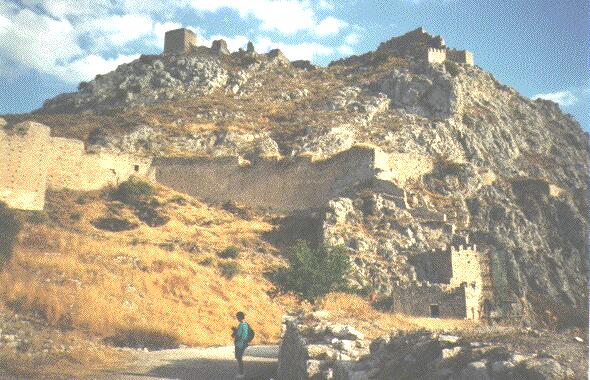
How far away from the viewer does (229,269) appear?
28156 mm

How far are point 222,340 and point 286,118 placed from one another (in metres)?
42.6

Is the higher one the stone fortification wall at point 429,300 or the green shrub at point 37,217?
the green shrub at point 37,217

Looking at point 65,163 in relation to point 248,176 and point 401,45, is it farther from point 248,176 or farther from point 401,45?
point 401,45

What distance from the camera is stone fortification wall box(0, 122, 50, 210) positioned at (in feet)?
99.2

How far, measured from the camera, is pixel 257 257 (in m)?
35.2

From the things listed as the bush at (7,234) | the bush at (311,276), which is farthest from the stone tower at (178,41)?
the bush at (311,276)

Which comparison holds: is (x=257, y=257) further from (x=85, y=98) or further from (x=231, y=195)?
(x=85, y=98)

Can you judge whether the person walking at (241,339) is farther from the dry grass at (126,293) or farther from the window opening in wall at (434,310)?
the window opening in wall at (434,310)

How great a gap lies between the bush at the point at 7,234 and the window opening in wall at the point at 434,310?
16351mm

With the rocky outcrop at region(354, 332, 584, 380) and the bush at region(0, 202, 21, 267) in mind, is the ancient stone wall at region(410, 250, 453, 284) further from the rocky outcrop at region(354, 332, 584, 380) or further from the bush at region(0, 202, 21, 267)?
the rocky outcrop at region(354, 332, 584, 380)

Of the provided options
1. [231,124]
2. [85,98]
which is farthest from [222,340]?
[85,98]

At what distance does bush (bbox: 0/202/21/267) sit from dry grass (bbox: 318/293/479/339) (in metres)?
9.71

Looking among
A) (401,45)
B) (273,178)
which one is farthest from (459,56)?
(273,178)

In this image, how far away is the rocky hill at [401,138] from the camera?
37406 mm
